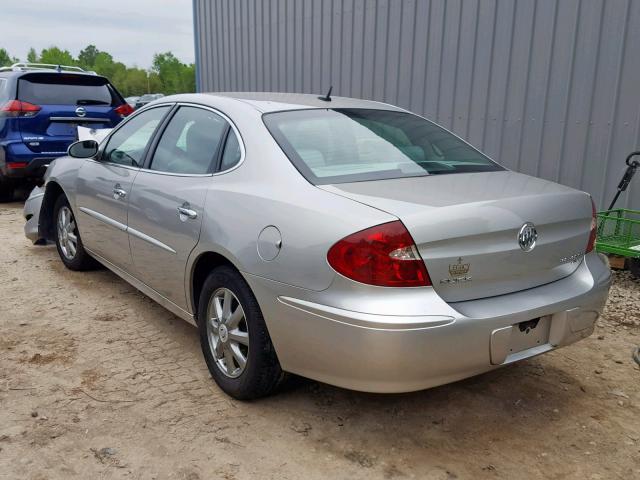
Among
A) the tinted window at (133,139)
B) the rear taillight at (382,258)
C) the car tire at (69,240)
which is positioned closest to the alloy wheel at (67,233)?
the car tire at (69,240)

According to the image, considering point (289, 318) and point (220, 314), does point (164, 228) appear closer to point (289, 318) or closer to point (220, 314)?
point (220, 314)

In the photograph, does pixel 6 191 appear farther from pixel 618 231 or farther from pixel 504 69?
pixel 618 231

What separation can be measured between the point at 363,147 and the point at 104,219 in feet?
6.70

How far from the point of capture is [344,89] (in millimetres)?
8062

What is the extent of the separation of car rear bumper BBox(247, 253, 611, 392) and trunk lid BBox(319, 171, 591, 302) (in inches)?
3.7

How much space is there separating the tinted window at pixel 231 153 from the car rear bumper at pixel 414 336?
731 mm

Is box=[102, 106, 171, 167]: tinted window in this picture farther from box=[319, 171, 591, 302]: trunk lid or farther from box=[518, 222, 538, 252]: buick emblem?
box=[518, 222, 538, 252]: buick emblem

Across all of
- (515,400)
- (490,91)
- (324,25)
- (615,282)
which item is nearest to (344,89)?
(324,25)

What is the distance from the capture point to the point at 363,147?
3.13 meters

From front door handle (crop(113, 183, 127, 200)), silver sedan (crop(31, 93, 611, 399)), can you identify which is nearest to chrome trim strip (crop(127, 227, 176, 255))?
silver sedan (crop(31, 93, 611, 399))

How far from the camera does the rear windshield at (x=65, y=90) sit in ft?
25.5

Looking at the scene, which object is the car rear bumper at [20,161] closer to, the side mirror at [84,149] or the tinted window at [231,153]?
the side mirror at [84,149]

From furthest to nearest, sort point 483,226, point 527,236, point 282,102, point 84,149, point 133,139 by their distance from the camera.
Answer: point 84,149 → point 133,139 → point 282,102 → point 527,236 → point 483,226

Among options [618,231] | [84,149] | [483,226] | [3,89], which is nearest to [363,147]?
[483,226]
